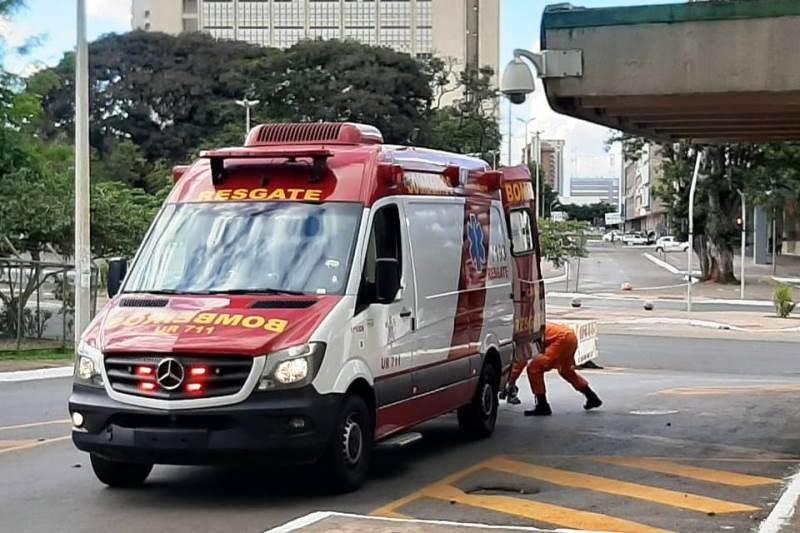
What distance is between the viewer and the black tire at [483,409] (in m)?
12.8

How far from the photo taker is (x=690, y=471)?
1098 cm

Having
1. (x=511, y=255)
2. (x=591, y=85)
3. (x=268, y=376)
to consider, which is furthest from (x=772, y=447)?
(x=268, y=376)

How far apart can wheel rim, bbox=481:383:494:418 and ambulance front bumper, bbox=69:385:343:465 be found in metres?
4.21

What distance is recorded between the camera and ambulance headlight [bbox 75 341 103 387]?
9.09 metres

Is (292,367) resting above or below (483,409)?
above

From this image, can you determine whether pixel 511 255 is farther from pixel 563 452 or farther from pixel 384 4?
pixel 384 4

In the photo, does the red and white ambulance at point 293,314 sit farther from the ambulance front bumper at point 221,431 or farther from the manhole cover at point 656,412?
the manhole cover at point 656,412

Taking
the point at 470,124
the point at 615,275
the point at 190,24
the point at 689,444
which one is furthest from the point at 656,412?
the point at 190,24

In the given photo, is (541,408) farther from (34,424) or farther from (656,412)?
(34,424)

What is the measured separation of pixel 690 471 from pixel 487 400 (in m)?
2.75

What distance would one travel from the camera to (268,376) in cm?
877

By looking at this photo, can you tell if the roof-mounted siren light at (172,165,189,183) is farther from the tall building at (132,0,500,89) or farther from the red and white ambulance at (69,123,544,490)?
the tall building at (132,0,500,89)

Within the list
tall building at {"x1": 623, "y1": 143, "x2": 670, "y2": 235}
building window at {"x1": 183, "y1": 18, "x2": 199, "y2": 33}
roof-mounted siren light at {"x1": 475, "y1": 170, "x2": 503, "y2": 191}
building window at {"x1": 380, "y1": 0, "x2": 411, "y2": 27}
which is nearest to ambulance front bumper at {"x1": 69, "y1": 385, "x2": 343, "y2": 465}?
roof-mounted siren light at {"x1": 475, "y1": 170, "x2": 503, "y2": 191}

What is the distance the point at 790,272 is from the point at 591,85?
215 feet
